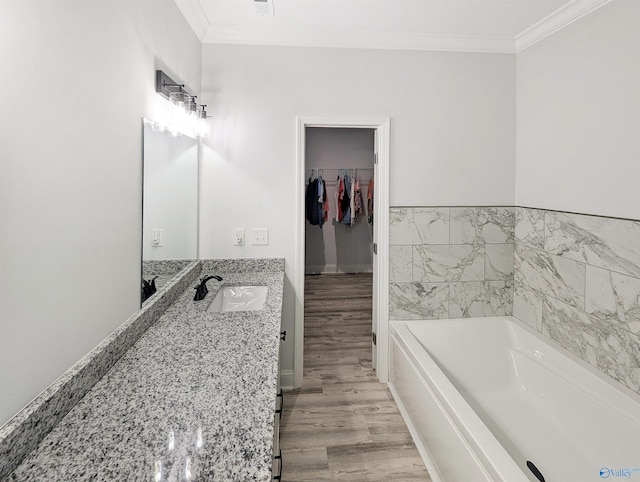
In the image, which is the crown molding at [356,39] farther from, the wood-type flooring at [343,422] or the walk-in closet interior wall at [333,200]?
the walk-in closet interior wall at [333,200]

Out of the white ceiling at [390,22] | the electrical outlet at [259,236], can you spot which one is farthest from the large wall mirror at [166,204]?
the white ceiling at [390,22]

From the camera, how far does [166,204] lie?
188cm

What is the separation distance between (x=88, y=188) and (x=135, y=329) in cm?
60

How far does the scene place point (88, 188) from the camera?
1.18 m

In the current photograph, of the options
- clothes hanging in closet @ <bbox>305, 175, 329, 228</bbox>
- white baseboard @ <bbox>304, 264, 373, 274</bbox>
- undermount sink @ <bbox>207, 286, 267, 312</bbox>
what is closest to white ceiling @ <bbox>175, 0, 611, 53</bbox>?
undermount sink @ <bbox>207, 286, 267, 312</bbox>

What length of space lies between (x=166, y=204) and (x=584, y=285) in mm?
2397

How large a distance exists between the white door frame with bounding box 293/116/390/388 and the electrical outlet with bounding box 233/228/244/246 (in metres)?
0.40

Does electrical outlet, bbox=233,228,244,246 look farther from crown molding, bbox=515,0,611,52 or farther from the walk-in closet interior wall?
the walk-in closet interior wall

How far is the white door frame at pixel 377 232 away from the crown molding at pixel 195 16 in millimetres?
830

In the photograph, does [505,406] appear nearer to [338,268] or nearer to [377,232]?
[377,232]

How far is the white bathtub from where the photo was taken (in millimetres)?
1564

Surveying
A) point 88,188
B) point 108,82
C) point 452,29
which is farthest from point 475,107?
point 88,188

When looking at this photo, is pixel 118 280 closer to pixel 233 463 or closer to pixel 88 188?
pixel 88 188

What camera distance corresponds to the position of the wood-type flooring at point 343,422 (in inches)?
73.7
